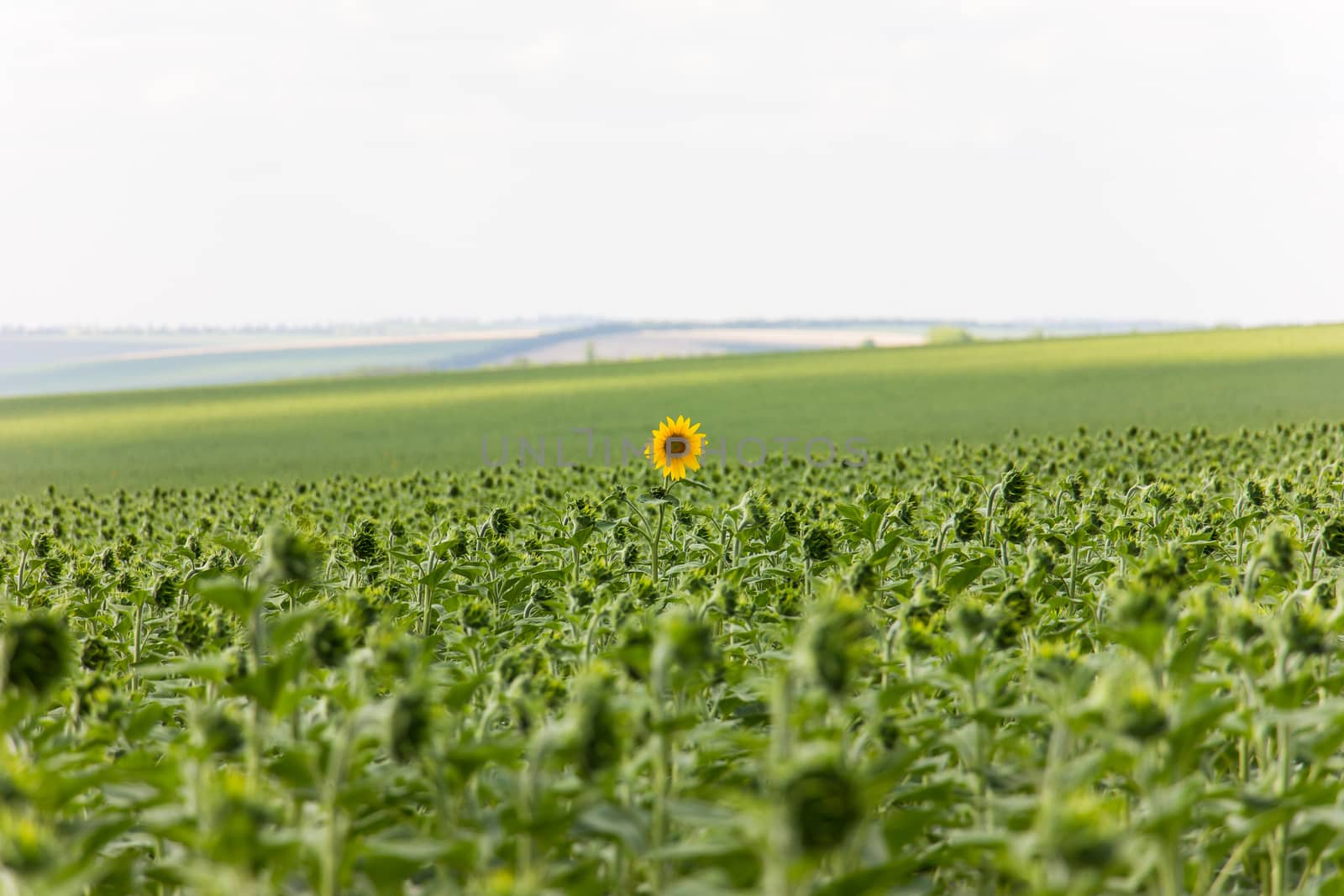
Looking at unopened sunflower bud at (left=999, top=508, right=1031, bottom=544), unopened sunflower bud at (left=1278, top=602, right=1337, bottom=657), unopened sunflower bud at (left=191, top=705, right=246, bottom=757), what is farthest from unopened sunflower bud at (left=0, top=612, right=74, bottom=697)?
unopened sunflower bud at (left=999, top=508, right=1031, bottom=544)

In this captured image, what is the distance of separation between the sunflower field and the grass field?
26157mm

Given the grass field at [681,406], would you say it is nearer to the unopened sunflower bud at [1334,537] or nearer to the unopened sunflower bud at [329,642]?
the unopened sunflower bud at [1334,537]

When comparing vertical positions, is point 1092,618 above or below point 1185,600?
below

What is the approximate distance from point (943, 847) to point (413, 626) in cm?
382

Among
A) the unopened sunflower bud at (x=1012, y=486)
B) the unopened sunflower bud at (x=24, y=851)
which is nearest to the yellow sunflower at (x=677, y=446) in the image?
the unopened sunflower bud at (x=1012, y=486)

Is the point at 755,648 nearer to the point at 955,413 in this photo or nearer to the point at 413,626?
the point at 413,626

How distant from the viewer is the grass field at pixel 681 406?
123 feet

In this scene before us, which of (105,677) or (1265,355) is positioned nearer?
(105,677)

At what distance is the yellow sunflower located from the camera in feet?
32.5

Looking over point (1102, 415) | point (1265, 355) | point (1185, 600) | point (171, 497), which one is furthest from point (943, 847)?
point (1265, 355)

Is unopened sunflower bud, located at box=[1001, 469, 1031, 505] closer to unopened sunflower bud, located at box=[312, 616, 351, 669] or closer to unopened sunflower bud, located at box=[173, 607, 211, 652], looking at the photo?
unopened sunflower bud, located at box=[312, 616, 351, 669]

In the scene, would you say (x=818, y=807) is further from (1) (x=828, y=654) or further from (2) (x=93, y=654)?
(2) (x=93, y=654)

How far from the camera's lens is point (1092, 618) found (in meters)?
6.27

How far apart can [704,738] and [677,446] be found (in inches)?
252
